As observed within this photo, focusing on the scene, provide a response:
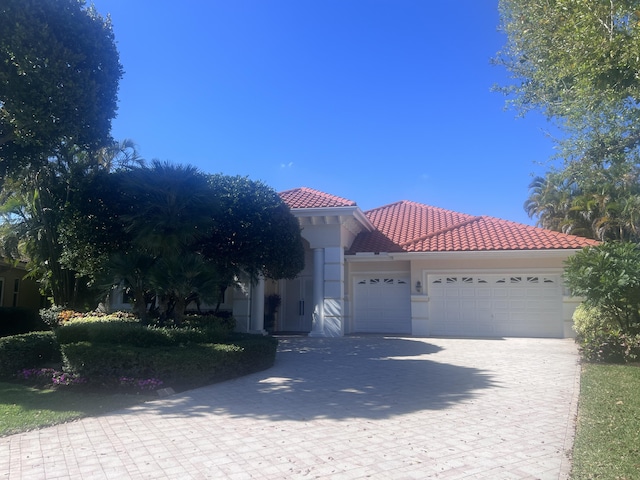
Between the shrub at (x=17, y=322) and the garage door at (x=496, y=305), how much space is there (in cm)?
1557

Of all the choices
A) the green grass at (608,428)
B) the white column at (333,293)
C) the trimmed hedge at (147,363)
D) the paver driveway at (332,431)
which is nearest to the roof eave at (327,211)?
the white column at (333,293)

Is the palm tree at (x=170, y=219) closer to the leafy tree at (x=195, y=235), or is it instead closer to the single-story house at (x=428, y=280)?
the leafy tree at (x=195, y=235)

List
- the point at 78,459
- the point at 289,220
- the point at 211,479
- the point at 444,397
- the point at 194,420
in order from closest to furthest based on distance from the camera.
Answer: the point at 211,479
the point at 78,459
the point at 194,420
the point at 444,397
the point at 289,220

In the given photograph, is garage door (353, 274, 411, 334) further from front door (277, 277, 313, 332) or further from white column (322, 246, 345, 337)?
front door (277, 277, 313, 332)

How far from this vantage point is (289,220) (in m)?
13.3

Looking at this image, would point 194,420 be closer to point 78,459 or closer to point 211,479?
point 78,459

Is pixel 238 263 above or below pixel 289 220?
below

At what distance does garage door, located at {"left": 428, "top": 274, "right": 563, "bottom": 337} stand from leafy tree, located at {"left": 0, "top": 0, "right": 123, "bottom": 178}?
40.5 ft

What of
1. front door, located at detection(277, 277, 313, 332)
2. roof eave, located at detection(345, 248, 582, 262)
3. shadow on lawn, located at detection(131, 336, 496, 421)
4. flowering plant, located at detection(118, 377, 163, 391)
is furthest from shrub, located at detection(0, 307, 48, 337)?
roof eave, located at detection(345, 248, 582, 262)

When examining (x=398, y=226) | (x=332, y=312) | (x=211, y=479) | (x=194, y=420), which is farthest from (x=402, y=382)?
(x=398, y=226)

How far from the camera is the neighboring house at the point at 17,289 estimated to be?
22609 millimetres

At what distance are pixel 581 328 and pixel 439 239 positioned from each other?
6594 mm

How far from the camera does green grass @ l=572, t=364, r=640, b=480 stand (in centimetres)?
431

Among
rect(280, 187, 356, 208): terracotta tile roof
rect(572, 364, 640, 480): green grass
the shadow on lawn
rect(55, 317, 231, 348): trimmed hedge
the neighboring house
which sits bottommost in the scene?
the shadow on lawn
